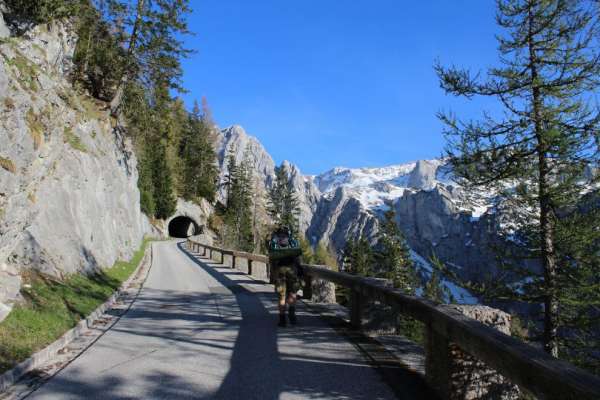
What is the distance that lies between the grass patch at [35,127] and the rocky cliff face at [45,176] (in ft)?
0.06

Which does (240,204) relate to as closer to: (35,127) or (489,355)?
(35,127)

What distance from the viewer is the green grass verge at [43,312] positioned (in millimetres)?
5664

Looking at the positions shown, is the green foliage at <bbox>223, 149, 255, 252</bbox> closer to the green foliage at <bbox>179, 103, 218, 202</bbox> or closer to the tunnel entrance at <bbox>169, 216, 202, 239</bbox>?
the green foliage at <bbox>179, 103, 218, 202</bbox>

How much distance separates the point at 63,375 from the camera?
5.21 m

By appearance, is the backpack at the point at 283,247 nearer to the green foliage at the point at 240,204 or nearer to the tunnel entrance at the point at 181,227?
the green foliage at the point at 240,204

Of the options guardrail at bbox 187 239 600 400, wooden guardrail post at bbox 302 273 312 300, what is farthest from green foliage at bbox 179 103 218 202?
guardrail at bbox 187 239 600 400

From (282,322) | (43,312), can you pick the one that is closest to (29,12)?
(43,312)

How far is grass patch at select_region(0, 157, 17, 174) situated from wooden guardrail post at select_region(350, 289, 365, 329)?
605 cm

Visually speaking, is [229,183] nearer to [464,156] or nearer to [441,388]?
[464,156]

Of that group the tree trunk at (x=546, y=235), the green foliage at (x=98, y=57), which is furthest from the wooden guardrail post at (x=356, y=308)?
the green foliage at (x=98, y=57)

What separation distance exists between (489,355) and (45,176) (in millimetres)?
9292

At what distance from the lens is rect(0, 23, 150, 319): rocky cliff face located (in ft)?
22.6

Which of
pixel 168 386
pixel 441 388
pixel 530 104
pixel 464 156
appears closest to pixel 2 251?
pixel 168 386

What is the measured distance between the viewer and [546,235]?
33.2 feet
